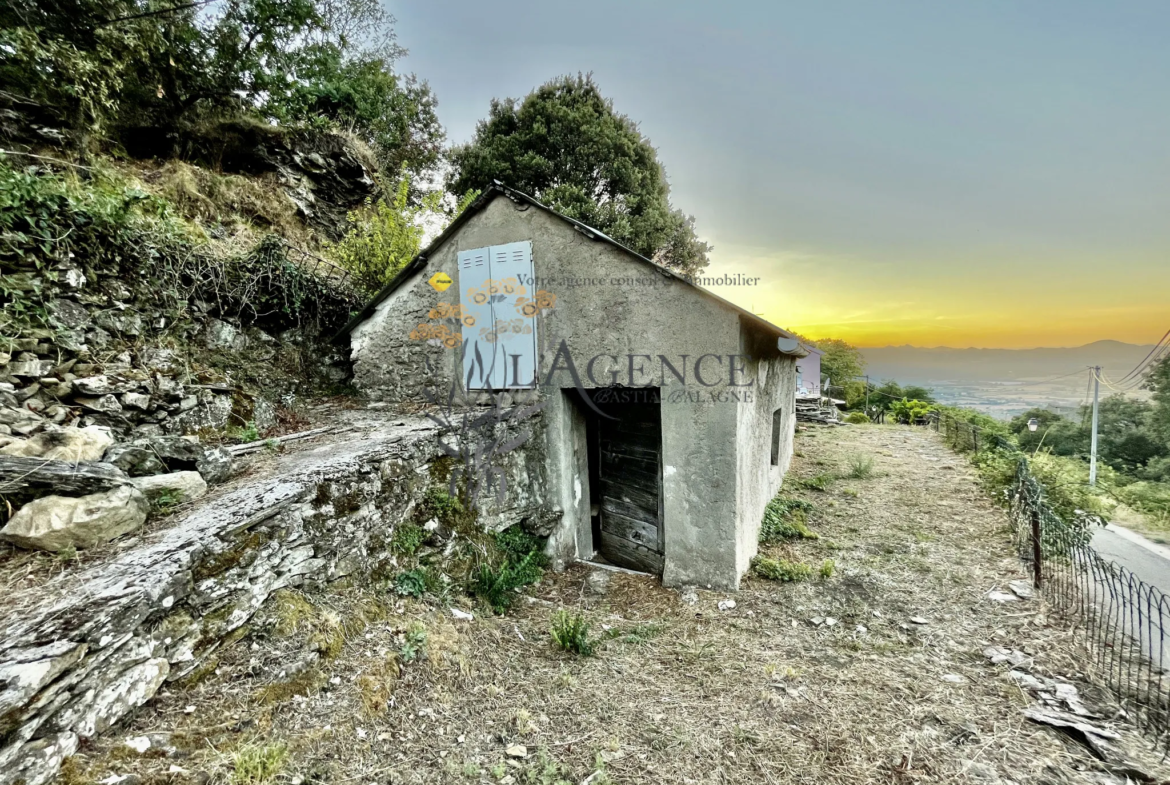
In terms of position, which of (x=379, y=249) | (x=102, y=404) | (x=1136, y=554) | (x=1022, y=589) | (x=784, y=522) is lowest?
(x=1136, y=554)

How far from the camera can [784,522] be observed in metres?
7.27

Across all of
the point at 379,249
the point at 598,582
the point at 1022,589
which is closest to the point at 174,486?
the point at 598,582

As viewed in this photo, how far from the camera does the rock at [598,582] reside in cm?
573

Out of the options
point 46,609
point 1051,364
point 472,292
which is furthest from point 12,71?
point 1051,364

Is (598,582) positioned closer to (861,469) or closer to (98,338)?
(98,338)

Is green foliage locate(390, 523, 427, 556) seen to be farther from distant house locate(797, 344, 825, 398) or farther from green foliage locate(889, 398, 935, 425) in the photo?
green foliage locate(889, 398, 935, 425)

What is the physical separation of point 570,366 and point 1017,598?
6.26m

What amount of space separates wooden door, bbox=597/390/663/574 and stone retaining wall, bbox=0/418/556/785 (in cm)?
318

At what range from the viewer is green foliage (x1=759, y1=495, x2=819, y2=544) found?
22.7 feet

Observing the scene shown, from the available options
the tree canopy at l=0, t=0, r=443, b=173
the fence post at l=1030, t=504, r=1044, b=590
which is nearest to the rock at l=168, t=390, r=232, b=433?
the tree canopy at l=0, t=0, r=443, b=173

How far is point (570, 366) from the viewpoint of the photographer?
19.4 feet

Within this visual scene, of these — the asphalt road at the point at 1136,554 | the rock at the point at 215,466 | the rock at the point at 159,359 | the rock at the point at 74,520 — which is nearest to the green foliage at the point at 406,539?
the rock at the point at 215,466

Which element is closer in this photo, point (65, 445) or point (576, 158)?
point (65, 445)

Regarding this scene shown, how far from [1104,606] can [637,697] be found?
19.9 feet
